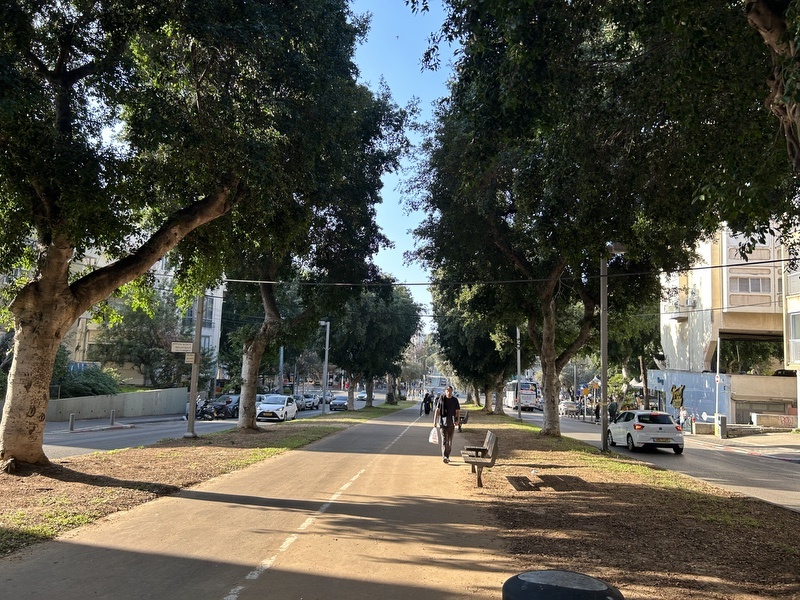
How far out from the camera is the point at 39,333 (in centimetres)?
1059

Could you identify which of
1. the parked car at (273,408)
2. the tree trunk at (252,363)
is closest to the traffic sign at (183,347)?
the tree trunk at (252,363)

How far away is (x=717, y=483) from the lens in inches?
535

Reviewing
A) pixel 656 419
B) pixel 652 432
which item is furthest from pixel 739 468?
pixel 656 419

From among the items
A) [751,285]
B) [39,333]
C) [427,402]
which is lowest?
[427,402]

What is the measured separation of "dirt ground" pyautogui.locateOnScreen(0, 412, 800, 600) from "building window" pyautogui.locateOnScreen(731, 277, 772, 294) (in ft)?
96.6

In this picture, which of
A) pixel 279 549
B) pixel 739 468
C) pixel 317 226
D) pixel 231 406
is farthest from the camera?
pixel 231 406

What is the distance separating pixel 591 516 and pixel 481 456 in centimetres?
374

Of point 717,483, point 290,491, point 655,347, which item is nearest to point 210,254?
point 290,491

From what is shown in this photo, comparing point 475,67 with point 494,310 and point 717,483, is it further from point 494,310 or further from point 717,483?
point 494,310

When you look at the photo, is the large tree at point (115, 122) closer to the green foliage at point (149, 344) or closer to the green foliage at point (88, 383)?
the green foliage at point (88, 383)

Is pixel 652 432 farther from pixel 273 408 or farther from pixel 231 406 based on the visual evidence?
pixel 231 406

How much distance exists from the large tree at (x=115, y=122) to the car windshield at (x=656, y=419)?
16.1 metres

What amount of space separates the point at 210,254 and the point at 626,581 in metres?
11.6

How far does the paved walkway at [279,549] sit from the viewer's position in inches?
205
